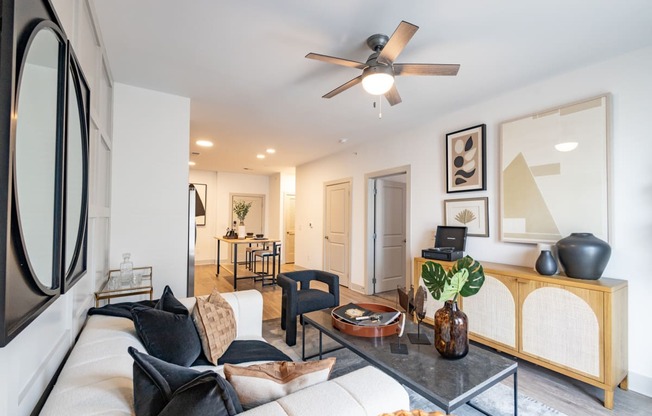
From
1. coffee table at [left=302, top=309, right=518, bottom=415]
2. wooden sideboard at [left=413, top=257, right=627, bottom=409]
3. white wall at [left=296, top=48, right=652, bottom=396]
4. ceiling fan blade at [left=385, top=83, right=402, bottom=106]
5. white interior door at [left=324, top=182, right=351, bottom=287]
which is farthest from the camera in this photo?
white interior door at [left=324, top=182, right=351, bottom=287]

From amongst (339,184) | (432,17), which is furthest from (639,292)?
(339,184)

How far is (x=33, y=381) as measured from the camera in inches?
38.7

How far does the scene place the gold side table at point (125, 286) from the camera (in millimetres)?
2111

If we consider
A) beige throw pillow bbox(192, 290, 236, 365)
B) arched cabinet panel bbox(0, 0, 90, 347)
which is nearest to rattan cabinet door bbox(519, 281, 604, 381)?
beige throw pillow bbox(192, 290, 236, 365)

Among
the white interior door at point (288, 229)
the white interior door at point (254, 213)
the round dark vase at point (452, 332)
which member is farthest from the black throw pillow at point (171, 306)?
the white interior door at point (254, 213)

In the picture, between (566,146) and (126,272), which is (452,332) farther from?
(126,272)

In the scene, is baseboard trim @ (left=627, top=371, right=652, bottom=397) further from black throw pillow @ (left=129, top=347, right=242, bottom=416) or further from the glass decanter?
the glass decanter

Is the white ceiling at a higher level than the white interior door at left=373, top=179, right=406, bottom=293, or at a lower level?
higher

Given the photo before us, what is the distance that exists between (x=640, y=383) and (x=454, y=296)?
6.03ft

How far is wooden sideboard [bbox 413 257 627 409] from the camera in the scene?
206 centimetres

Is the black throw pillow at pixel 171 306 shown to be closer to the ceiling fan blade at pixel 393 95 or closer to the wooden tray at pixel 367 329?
the wooden tray at pixel 367 329

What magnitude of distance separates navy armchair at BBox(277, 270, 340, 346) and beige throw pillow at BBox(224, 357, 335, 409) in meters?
1.87

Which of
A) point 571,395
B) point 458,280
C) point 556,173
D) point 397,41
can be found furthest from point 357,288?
point 397,41

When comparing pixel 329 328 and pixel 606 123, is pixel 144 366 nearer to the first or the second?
pixel 329 328
